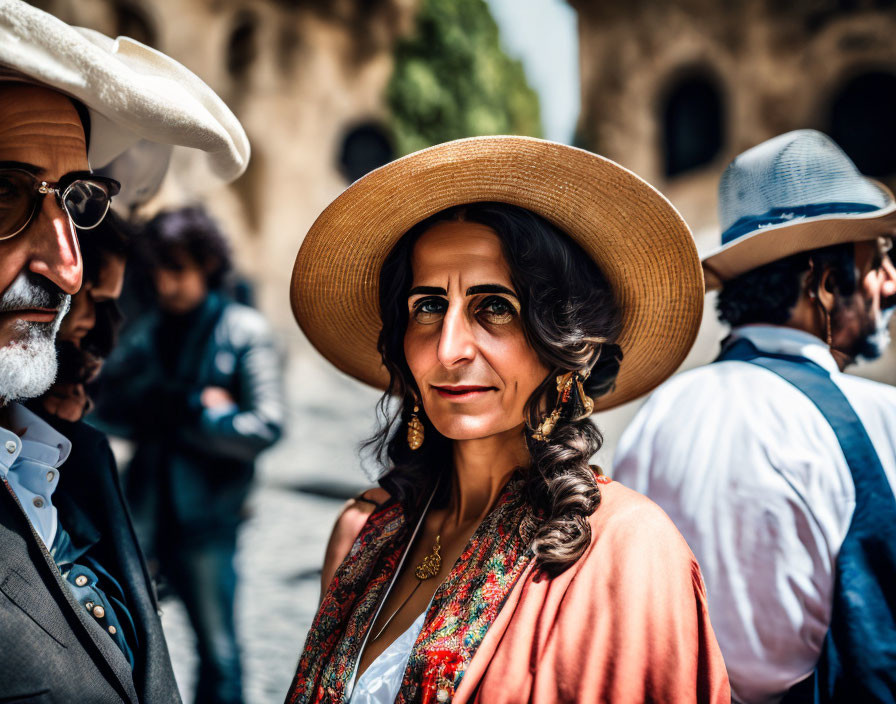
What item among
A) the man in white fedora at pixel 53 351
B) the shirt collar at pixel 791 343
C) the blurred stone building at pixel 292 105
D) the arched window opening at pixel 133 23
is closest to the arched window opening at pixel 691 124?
the blurred stone building at pixel 292 105

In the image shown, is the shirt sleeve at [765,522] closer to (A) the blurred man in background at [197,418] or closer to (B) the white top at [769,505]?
(B) the white top at [769,505]

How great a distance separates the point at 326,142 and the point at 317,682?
1574cm

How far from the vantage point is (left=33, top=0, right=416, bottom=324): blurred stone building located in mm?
15289

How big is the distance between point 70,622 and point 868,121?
14.7 meters

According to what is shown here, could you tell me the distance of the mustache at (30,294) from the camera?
1.46 meters

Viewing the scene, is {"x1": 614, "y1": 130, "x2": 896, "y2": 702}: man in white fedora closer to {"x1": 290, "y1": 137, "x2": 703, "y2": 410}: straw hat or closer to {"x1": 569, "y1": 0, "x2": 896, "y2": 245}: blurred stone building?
{"x1": 290, "y1": 137, "x2": 703, "y2": 410}: straw hat

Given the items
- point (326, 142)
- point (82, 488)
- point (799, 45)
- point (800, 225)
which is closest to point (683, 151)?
point (799, 45)

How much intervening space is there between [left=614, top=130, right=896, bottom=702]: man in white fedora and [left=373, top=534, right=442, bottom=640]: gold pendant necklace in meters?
0.78

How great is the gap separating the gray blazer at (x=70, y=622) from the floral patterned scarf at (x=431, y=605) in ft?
1.22

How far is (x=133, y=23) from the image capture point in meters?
13.4

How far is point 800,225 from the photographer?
7.34 feet

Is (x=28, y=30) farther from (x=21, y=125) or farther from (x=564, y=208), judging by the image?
(x=564, y=208)

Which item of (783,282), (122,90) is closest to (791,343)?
(783,282)

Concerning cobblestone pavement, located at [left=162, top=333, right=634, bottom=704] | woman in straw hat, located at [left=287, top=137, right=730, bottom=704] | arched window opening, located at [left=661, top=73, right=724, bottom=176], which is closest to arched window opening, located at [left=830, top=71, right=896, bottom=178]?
arched window opening, located at [left=661, top=73, right=724, bottom=176]
